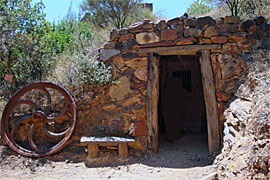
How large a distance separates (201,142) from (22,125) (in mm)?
3833

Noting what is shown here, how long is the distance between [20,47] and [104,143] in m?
3.17

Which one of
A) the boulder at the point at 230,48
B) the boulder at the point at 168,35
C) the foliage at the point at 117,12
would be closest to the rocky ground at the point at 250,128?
the boulder at the point at 230,48

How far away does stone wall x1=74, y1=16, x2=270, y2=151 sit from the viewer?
208 inches

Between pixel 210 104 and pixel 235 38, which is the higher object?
pixel 235 38

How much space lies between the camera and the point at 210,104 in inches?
205

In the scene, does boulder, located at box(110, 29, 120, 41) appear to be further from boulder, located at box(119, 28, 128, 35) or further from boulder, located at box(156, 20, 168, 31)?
boulder, located at box(156, 20, 168, 31)

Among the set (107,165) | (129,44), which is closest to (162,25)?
(129,44)

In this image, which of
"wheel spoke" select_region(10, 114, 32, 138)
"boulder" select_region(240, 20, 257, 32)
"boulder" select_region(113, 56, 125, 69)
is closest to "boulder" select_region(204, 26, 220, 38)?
"boulder" select_region(240, 20, 257, 32)

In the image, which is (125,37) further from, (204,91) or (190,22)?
(204,91)

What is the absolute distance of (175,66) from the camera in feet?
25.6

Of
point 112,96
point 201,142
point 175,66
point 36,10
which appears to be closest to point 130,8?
point 175,66

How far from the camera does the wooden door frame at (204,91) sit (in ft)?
16.8

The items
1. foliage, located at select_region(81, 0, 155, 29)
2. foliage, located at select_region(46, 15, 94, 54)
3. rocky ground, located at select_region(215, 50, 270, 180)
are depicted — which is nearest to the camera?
rocky ground, located at select_region(215, 50, 270, 180)

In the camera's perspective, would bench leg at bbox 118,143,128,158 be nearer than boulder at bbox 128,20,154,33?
Yes
